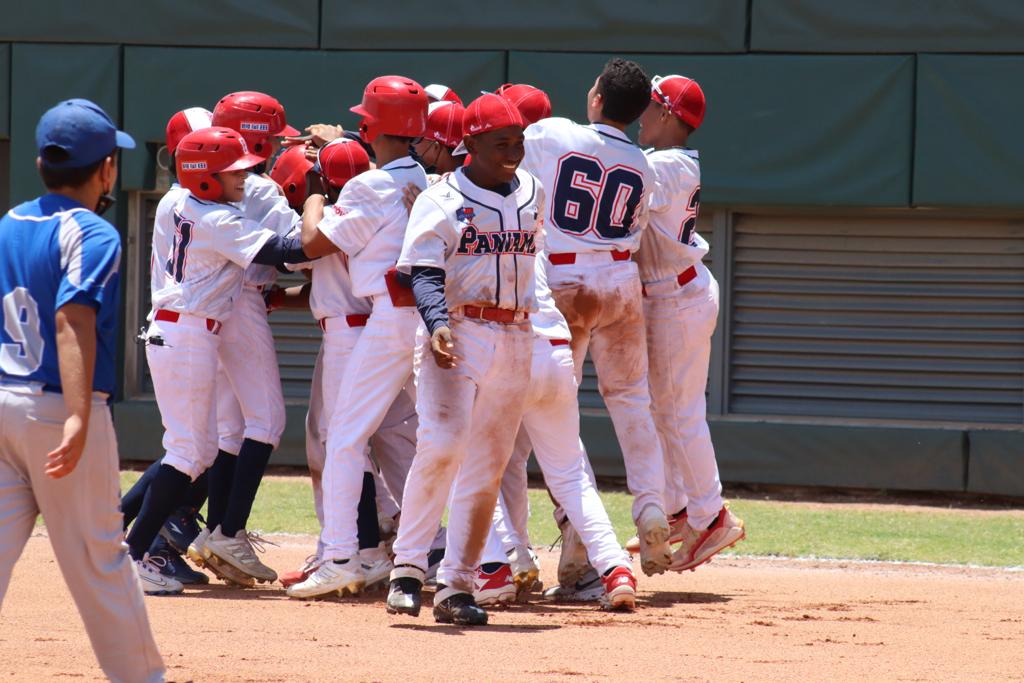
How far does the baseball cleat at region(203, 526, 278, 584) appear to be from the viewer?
6.43m

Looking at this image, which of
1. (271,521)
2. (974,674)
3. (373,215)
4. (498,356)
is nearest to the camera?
(974,674)

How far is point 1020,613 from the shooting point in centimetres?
617

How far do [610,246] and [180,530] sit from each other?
2.43 m

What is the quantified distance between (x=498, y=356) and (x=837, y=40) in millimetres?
5703

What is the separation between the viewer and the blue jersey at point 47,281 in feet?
12.8

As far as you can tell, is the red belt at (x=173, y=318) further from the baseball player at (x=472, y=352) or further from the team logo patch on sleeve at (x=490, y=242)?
the team logo patch on sleeve at (x=490, y=242)

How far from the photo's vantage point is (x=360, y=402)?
614cm

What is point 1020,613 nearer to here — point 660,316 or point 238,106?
point 660,316

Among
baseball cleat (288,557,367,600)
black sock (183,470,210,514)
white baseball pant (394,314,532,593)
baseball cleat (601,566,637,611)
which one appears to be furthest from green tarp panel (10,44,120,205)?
baseball cleat (601,566,637,611)

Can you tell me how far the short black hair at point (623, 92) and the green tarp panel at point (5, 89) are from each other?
21.6 feet

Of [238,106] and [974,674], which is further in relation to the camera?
[238,106]

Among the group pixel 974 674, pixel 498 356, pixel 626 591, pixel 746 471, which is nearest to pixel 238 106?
pixel 498 356

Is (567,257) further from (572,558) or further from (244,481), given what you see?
(244,481)

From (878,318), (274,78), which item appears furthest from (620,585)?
(274,78)
